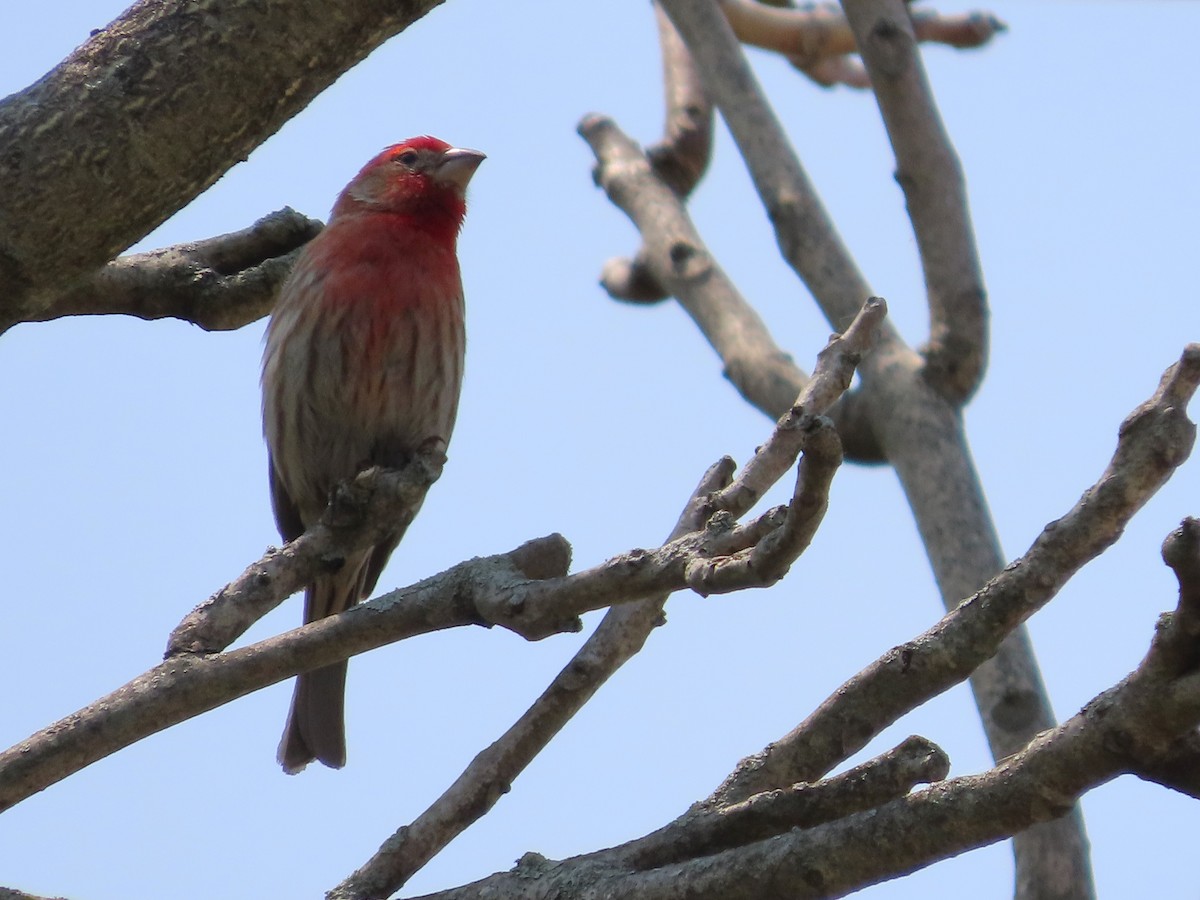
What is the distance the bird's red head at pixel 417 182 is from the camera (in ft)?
22.8

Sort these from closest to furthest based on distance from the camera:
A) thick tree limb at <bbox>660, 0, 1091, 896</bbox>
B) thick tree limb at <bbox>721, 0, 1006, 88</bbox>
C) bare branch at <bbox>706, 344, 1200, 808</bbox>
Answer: bare branch at <bbox>706, 344, 1200, 808</bbox>
thick tree limb at <bbox>660, 0, 1091, 896</bbox>
thick tree limb at <bbox>721, 0, 1006, 88</bbox>

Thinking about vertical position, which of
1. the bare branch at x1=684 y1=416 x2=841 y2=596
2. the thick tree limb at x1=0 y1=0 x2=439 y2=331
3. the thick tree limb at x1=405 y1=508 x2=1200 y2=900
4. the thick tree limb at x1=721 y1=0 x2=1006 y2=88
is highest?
the thick tree limb at x1=721 y1=0 x2=1006 y2=88

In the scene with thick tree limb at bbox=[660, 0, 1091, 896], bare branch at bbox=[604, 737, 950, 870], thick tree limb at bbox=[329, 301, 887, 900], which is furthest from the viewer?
thick tree limb at bbox=[660, 0, 1091, 896]

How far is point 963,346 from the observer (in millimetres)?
6098

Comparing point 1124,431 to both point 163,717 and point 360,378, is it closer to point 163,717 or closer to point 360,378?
point 163,717

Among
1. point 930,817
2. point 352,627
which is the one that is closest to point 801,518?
point 930,817

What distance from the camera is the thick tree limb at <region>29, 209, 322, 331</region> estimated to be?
4.47 meters

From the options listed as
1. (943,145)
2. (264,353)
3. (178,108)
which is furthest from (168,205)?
(943,145)

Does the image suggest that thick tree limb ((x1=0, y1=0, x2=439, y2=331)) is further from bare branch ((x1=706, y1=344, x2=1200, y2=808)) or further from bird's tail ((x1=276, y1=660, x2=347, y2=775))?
bird's tail ((x1=276, y1=660, x2=347, y2=775))

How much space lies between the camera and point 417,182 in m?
7.02

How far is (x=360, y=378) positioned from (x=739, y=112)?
86.0 inches

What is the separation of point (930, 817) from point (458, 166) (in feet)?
16.9

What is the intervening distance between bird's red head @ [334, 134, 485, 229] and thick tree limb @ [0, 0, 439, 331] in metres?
3.86

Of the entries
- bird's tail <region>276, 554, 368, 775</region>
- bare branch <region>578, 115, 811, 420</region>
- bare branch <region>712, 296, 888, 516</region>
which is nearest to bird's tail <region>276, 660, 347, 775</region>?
bird's tail <region>276, 554, 368, 775</region>
